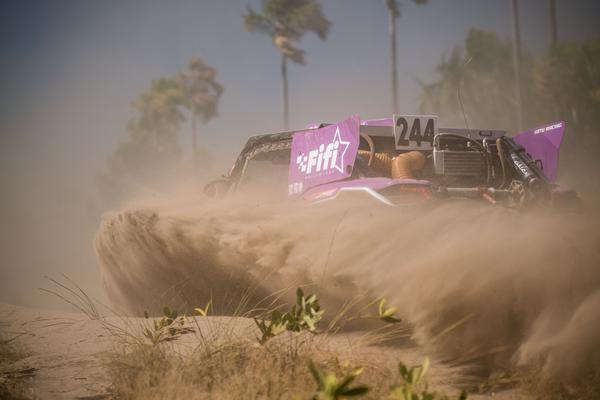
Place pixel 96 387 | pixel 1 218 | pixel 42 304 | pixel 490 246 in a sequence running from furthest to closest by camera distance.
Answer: pixel 1 218, pixel 42 304, pixel 490 246, pixel 96 387

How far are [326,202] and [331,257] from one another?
2.35 ft

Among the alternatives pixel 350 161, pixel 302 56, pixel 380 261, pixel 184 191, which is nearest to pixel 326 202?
pixel 350 161

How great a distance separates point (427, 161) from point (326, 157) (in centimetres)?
126

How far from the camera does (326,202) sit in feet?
16.7

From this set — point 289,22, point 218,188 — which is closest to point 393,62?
point 289,22

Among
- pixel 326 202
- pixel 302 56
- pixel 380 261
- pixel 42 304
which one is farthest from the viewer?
pixel 302 56

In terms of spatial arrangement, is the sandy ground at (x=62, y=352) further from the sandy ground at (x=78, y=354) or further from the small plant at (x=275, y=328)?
the small plant at (x=275, y=328)

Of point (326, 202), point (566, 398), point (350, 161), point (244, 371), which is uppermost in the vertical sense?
point (350, 161)

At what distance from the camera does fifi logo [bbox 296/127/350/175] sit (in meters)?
5.25

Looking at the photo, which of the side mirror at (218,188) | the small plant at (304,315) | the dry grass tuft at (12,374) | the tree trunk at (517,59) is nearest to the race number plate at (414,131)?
the side mirror at (218,188)

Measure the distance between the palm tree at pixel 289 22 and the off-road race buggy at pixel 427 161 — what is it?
34.0 metres

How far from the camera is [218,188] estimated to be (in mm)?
6996

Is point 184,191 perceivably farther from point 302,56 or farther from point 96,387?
point 302,56

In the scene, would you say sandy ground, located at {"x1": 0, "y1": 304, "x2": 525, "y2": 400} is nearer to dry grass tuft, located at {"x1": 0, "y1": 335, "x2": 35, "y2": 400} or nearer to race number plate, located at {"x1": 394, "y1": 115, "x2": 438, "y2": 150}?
dry grass tuft, located at {"x1": 0, "y1": 335, "x2": 35, "y2": 400}
